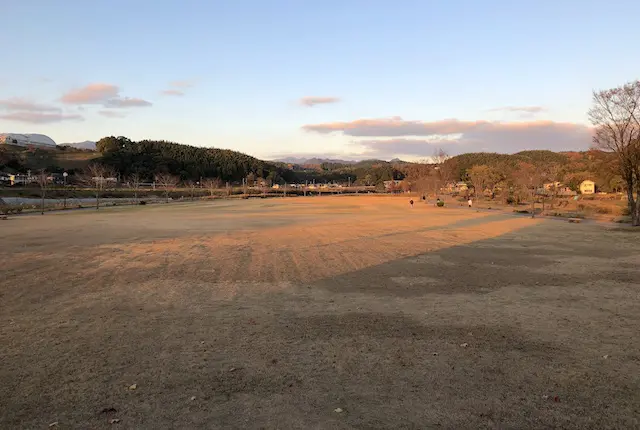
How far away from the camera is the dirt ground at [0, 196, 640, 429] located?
13.5 ft

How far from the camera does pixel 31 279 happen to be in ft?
34.6

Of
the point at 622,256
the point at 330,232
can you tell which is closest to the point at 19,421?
the point at 622,256

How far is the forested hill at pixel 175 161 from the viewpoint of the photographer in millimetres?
136125

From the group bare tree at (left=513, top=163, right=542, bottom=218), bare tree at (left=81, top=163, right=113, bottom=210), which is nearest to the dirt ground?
bare tree at (left=513, top=163, right=542, bottom=218)

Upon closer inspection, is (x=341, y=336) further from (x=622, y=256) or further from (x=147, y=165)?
(x=147, y=165)

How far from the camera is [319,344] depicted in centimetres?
604

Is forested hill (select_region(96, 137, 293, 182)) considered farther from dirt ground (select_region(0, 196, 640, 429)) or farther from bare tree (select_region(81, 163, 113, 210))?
dirt ground (select_region(0, 196, 640, 429))

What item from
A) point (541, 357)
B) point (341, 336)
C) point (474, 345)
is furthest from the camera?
point (341, 336)

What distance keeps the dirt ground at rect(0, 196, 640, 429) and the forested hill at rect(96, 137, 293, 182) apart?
131 meters

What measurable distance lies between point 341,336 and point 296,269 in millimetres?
5815

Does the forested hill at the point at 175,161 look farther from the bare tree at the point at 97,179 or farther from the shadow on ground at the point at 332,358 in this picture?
the shadow on ground at the point at 332,358

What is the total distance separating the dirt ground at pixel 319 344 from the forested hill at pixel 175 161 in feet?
430

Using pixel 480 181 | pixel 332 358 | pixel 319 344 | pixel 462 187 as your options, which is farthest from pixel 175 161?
pixel 332 358

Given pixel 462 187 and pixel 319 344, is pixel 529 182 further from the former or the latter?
pixel 462 187
